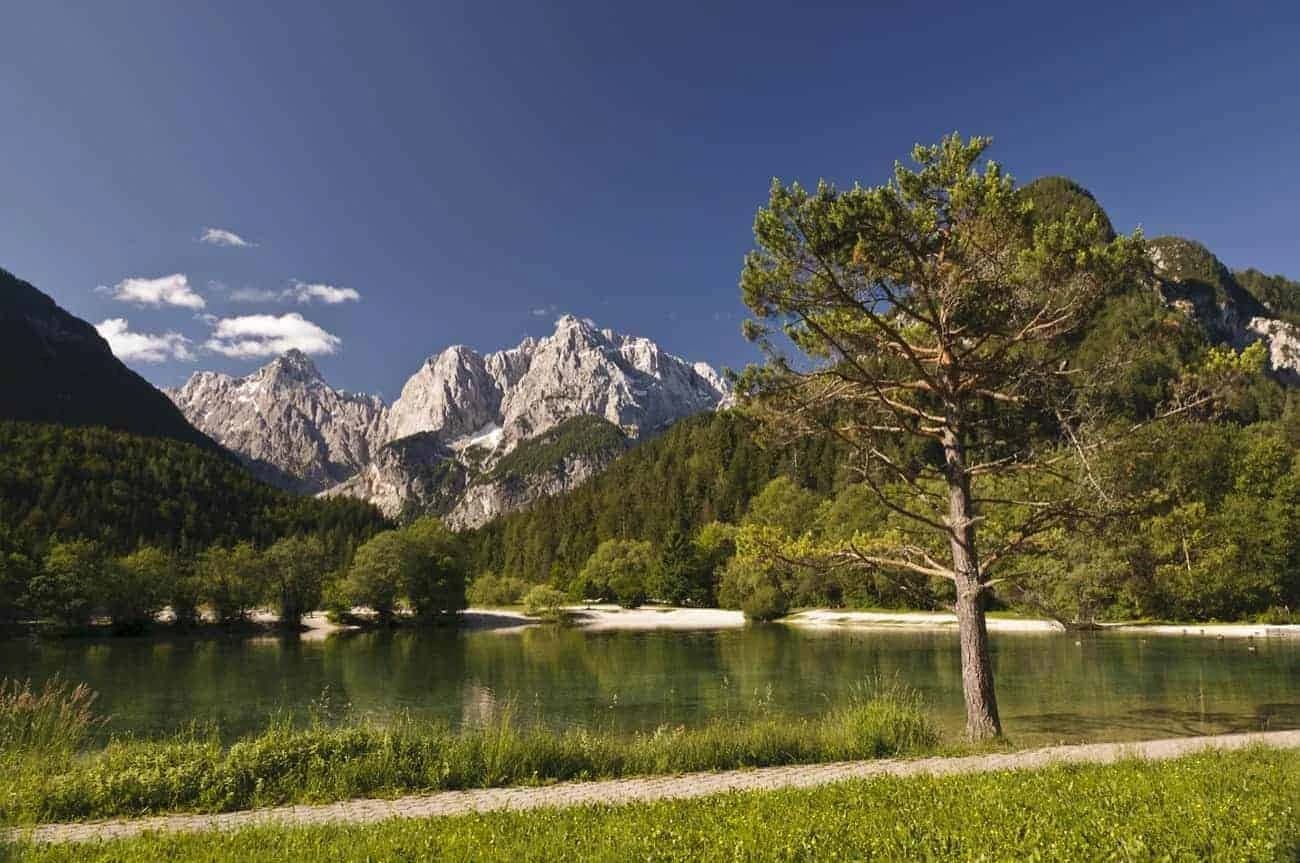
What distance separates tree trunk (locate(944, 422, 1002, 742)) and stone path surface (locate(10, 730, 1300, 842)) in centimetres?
114

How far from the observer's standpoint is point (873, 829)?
673cm

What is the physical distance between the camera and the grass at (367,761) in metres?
10.5

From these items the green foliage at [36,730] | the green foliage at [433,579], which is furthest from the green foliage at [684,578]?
the green foliage at [36,730]

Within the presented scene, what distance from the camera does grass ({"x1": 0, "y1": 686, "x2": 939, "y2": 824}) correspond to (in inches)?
412

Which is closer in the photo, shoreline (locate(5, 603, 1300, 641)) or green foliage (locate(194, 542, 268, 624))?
shoreline (locate(5, 603, 1300, 641))

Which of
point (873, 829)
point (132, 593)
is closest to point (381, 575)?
point (132, 593)

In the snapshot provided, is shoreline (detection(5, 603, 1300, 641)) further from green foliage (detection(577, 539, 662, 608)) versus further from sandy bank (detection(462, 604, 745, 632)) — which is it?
green foliage (detection(577, 539, 662, 608))

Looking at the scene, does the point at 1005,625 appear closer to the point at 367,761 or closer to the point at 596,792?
the point at 596,792

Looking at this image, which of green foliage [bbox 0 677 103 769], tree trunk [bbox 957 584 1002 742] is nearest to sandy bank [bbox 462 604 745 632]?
tree trunk [bbox 957 584 1002 742]

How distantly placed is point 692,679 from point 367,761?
27.2m

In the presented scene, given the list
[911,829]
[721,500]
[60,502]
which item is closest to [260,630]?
[60,502]

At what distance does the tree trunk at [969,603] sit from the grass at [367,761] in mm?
1063

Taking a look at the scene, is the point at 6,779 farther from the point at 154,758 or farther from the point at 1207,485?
the point at 1207,485

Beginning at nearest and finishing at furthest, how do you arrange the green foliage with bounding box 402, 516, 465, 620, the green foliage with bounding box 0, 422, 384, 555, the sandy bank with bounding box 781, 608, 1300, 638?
the sandy bank with bounding box 781, 608, 1300, 638, the green foliage with bounding box 402, 516, 465, 620, the green foliage with bounding box 0, 422, 384, 555
